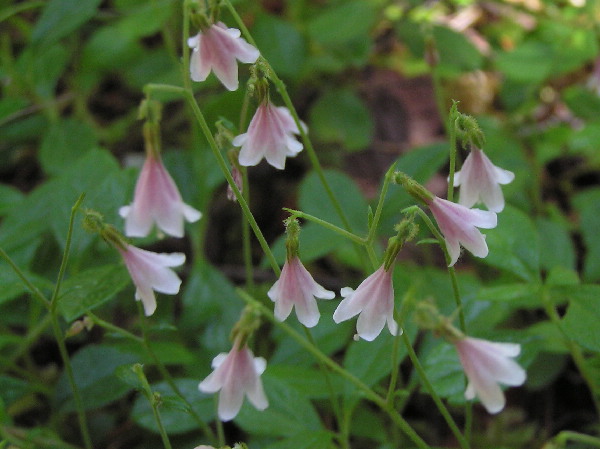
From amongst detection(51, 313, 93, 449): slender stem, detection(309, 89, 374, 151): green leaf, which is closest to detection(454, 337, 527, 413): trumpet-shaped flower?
detection(51, 313, 93, 449): slender stem

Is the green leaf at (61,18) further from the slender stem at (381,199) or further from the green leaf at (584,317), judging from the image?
the green leaf at (584,317)

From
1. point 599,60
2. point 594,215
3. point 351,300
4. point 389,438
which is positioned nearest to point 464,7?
point 599,60

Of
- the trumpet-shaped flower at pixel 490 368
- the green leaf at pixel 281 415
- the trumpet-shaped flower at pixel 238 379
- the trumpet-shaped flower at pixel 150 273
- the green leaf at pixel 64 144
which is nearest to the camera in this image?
the trumpet-shaped flower at pixel 490 368

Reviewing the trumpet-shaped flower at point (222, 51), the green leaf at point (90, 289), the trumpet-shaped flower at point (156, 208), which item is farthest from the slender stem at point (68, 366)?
the trumpet-shaped flower at point (222, 51)

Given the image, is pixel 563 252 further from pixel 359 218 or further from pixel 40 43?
pixel 40 43

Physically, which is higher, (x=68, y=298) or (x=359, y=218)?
(x=68, y=298)

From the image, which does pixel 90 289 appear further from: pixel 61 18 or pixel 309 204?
pixel 61 18

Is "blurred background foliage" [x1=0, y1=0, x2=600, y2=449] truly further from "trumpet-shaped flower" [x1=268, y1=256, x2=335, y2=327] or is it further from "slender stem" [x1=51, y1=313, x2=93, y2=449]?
"trumpet-shaped flower" [x1=268, y1=256, x2=335, y2=327]
